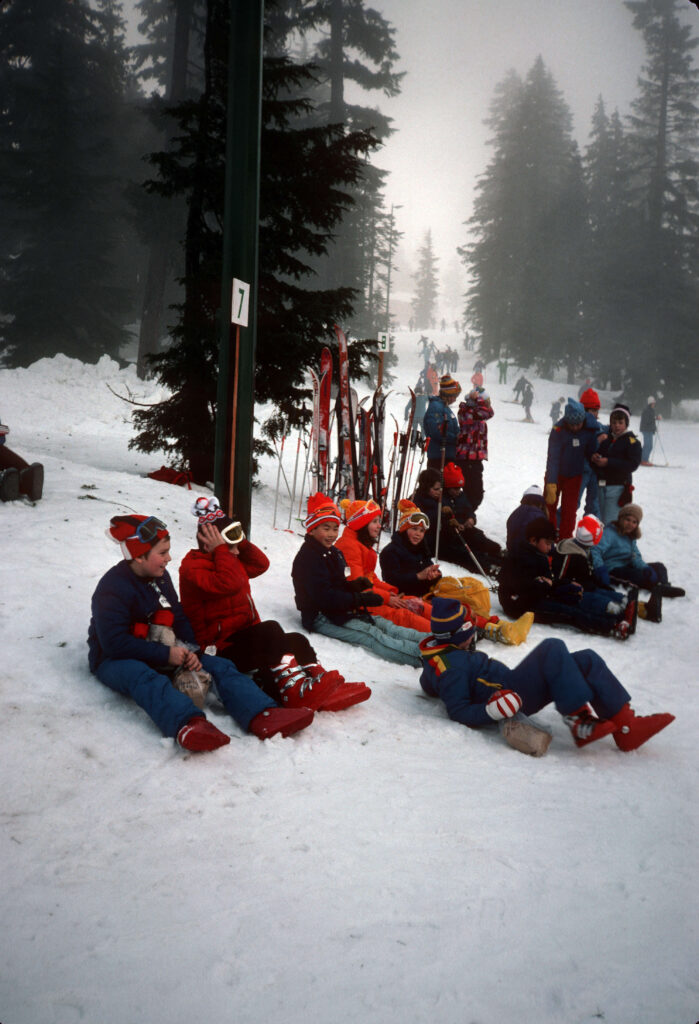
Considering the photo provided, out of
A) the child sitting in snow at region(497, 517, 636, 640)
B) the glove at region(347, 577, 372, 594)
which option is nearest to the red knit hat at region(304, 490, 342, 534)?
the glove at region(347, 577, 372, 594)

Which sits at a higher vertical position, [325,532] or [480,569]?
[325,532]

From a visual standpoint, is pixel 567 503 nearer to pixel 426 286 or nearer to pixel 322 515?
pixel 322 515

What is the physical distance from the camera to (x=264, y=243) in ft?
28.4

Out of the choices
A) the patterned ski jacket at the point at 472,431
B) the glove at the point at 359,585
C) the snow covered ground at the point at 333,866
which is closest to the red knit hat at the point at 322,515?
the glove at the point at 359,585

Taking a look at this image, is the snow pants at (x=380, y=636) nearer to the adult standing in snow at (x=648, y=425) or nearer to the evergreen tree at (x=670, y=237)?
the adult standing in snow at (x=648, y=425)

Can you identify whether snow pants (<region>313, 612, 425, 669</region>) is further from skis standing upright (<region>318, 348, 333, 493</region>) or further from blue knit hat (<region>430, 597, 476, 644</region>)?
skis standing upright (<region>318, 348, 333, 493</region>)

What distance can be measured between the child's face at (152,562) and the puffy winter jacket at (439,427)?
5220 mm

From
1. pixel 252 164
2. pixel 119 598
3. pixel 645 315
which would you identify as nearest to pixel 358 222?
pixel 645 315

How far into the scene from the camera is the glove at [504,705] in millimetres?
3496

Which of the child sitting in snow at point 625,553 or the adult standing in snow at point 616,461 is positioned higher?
the adult standing in snow at point 616,461

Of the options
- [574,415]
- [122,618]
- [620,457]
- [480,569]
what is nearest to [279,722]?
[122,618]

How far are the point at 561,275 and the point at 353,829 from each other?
118 feet

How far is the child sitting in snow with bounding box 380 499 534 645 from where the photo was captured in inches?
219

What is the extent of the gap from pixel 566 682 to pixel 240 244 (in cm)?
429
